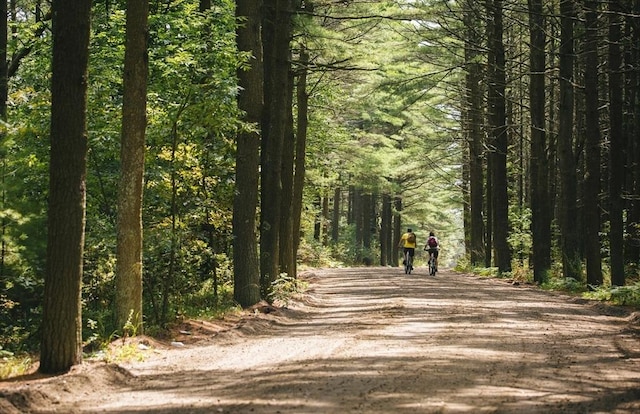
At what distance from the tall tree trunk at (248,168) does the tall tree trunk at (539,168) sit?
36.6 feet

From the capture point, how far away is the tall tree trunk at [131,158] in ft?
36.0

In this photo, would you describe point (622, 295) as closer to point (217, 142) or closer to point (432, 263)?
point (217, 142)

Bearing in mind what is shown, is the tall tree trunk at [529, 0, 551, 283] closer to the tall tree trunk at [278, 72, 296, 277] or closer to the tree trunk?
the tall tree trunk at [278, 72, 296, 277]

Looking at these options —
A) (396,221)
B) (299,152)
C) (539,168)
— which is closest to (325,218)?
(396,221)

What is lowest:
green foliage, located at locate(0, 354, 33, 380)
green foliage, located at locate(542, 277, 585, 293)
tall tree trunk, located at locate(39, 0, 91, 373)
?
green foliage, located at locate(0, 354, 33, 380)

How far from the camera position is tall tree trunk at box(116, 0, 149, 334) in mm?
10961

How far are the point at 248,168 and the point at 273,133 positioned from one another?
223cm

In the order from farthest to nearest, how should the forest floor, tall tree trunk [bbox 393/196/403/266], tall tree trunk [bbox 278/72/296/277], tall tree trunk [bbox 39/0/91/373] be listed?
tall tree trunk [bbox 393/196/403/266]
tall tree trunk [bbox 278/72/296/277]
tall tree trunk [bbox 39/0/91/373]
the forest floor

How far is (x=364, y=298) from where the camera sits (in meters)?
19.8

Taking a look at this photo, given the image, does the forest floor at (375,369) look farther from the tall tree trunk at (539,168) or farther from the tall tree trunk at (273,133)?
the tall tree trunk at (539,168)

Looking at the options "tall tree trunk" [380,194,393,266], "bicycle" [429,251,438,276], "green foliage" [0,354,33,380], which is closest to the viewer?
"green foliage" [0,354,33,380]

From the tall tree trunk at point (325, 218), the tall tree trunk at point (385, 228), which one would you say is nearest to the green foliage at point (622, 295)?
the tall tree trunk at point (325, 218)

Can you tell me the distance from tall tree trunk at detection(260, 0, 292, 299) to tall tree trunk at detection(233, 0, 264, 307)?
1.52 m

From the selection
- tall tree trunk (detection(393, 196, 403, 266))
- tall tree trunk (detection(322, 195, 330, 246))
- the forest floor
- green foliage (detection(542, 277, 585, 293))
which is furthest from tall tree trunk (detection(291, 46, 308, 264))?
tall tree trunk (detection(393, 196, 403, 266))
